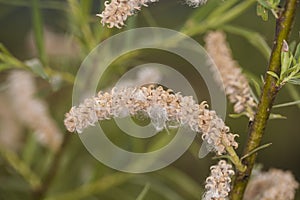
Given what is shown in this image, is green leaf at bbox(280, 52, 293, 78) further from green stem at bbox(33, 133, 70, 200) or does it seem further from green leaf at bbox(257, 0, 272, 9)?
green stem at bbox(33, 133, 70, 200)

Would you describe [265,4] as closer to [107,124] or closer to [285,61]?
[285,61]

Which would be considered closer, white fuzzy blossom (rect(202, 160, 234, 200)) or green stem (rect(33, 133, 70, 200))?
white fuzzy blossom (rect(202, 160, 234, 200))

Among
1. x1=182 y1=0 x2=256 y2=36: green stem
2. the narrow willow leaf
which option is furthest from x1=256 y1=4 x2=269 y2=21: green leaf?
x1=182 y1=0 x2=256 y2=36: green stem

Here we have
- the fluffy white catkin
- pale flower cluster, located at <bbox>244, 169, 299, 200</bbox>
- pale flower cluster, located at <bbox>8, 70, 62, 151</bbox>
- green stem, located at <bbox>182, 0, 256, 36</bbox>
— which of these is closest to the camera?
the fluffy white catkin

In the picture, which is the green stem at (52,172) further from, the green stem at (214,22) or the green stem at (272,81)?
the green stem at (272,81)

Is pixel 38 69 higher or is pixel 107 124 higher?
pixel 107 124

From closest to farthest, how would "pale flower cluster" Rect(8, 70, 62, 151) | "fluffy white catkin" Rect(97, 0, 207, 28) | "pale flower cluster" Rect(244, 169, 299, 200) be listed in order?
1. "fluffy white catkin" Rect(97, 0, 207, 28)
2. "pale flower cluster" Rect(244, 169, 299, 200)
3. "pale flower cluster" Rect(8, 70, 62, 151)

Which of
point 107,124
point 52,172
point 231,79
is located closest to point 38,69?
point 231,79

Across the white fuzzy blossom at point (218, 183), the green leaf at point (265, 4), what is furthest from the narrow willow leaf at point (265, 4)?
the white fuzzy blossom at point (218, 183)
